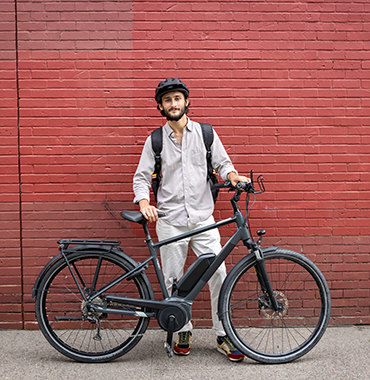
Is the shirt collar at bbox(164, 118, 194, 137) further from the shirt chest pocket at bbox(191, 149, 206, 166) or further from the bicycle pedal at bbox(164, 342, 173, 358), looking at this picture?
the bicycle pedal at bbox(164, 342, 173, 358)

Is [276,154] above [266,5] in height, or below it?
below

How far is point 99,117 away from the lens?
3947 mm

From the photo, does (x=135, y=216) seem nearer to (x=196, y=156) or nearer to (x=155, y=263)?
(x=155, y=263)

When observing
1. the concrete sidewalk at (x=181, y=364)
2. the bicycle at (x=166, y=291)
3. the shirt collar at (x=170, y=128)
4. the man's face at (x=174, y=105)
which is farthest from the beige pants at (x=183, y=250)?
the man's face at (x=174, y=105)

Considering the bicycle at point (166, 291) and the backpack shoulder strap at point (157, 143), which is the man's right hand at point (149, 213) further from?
the backpack shoulder strap at point (157, 143)

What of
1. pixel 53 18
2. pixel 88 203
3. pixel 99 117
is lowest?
pixel 88 203

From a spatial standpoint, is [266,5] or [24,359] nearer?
[24,359]

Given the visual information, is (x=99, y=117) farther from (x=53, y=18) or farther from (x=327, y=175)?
(x=327, y=175)

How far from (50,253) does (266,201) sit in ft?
7.29

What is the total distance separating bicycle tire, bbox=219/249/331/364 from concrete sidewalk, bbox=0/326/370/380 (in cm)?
14

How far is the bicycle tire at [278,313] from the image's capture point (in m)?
3.27

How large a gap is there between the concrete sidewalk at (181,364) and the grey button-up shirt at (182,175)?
117 cm

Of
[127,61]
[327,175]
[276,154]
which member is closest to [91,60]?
[127,61]

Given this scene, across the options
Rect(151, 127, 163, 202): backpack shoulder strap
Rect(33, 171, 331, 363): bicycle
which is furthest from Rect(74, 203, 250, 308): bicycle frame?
Rect(151, 127, 163, 202): backpack shoulder strap
